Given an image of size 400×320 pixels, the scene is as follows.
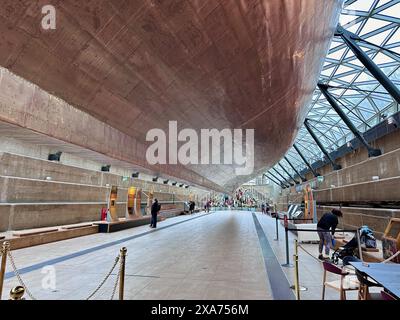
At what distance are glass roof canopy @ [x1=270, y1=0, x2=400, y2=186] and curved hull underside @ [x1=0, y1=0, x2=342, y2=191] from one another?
448 centimetres

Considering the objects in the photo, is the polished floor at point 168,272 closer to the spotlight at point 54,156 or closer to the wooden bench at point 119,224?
the wooden bench at point 119,224

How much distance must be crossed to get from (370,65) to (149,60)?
11.8 metres

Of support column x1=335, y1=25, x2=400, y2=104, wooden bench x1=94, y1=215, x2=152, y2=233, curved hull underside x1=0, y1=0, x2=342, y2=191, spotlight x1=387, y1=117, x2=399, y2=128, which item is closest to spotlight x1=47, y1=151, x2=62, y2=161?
curved hull underside x1=0, y1=0, x2=342, y2=191

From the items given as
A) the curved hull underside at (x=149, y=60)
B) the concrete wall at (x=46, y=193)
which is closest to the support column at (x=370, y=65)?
the curved hull underside at (x=149, y=60)

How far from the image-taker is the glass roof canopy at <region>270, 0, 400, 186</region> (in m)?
13.3

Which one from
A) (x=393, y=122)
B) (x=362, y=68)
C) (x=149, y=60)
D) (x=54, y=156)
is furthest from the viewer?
(x=362, y=68)

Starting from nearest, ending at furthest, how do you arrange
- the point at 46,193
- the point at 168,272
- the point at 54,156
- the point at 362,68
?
the point at 168,272
the point at 46,193
the point at 54,156
the point at 362,68

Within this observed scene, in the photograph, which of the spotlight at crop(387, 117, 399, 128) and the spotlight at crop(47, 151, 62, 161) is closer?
the spotlight at crop(47, 151, 62, 161)

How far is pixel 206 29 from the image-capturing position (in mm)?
6445

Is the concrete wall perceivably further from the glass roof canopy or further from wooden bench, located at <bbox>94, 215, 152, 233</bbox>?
the glass roof canopy

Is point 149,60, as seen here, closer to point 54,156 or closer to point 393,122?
point 54,156

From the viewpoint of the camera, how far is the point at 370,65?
41.0ft

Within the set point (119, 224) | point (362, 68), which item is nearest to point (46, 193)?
point (119, 224)
